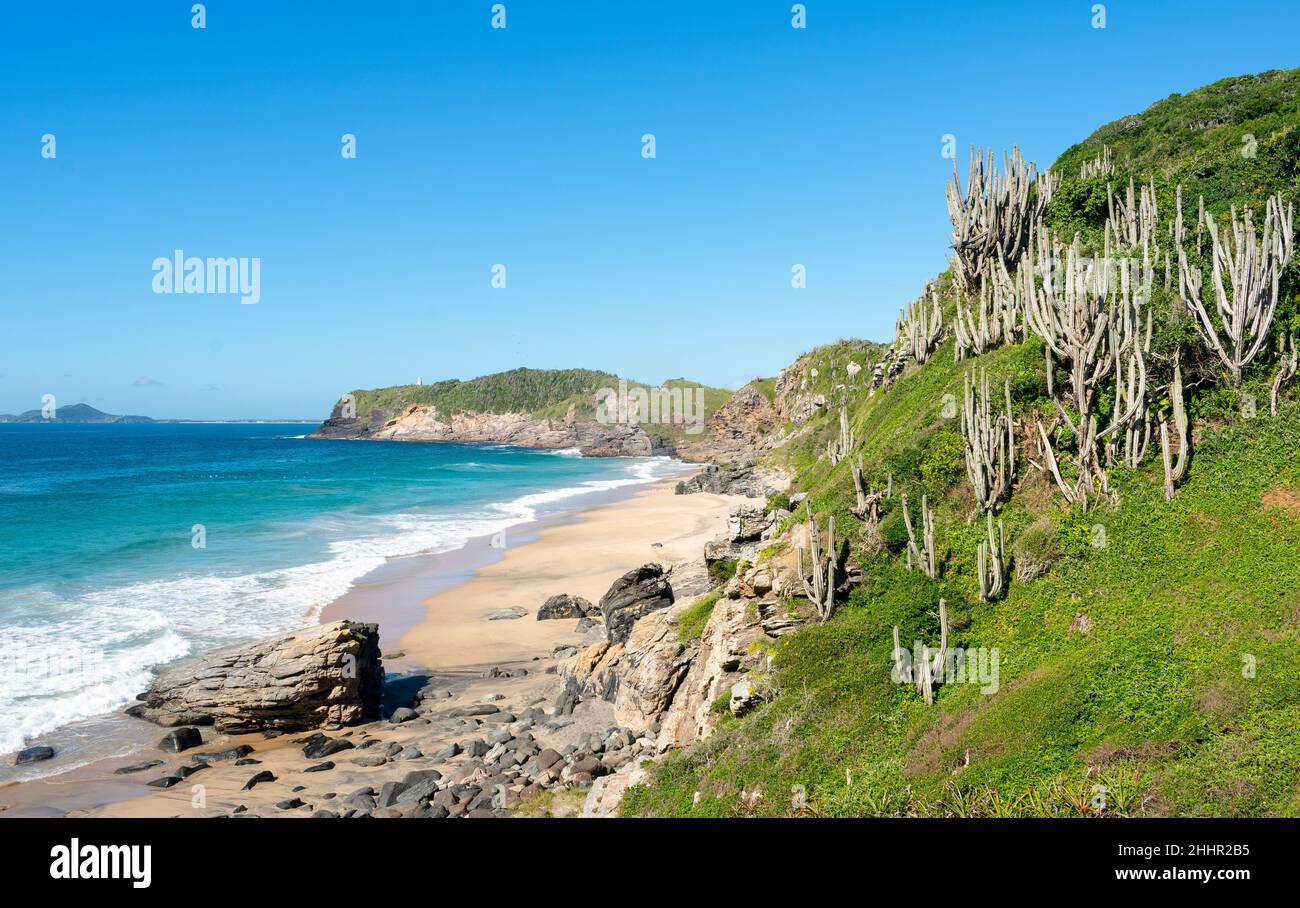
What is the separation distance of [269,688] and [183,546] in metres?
27.9

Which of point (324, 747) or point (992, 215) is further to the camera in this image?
point (992, 215)

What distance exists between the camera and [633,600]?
2338 centimetres

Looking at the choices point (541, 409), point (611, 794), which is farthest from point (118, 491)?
point (541, 409)

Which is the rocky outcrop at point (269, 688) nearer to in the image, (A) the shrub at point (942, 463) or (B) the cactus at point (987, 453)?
(A) the shrub at point (942, 463)

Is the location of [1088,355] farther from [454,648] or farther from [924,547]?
[454,648]

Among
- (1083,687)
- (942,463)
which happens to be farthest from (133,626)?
(1083,687)

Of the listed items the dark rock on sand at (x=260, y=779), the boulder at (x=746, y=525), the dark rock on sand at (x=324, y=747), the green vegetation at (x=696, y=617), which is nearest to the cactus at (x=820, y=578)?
the green vegetation at (x=696, y=617)

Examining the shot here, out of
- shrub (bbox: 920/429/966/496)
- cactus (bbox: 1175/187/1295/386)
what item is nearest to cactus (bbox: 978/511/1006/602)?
shrub (bbox: 920/429/966/496)

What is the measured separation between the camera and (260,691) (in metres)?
20.2

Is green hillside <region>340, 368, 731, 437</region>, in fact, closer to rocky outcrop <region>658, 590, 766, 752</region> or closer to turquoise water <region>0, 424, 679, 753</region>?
turquoise water <region>0, 424, 679, 753</region>

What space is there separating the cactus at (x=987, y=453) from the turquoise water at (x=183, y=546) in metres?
23.8

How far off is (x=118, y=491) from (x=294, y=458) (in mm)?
51693

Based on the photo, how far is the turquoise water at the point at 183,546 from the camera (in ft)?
80.0
